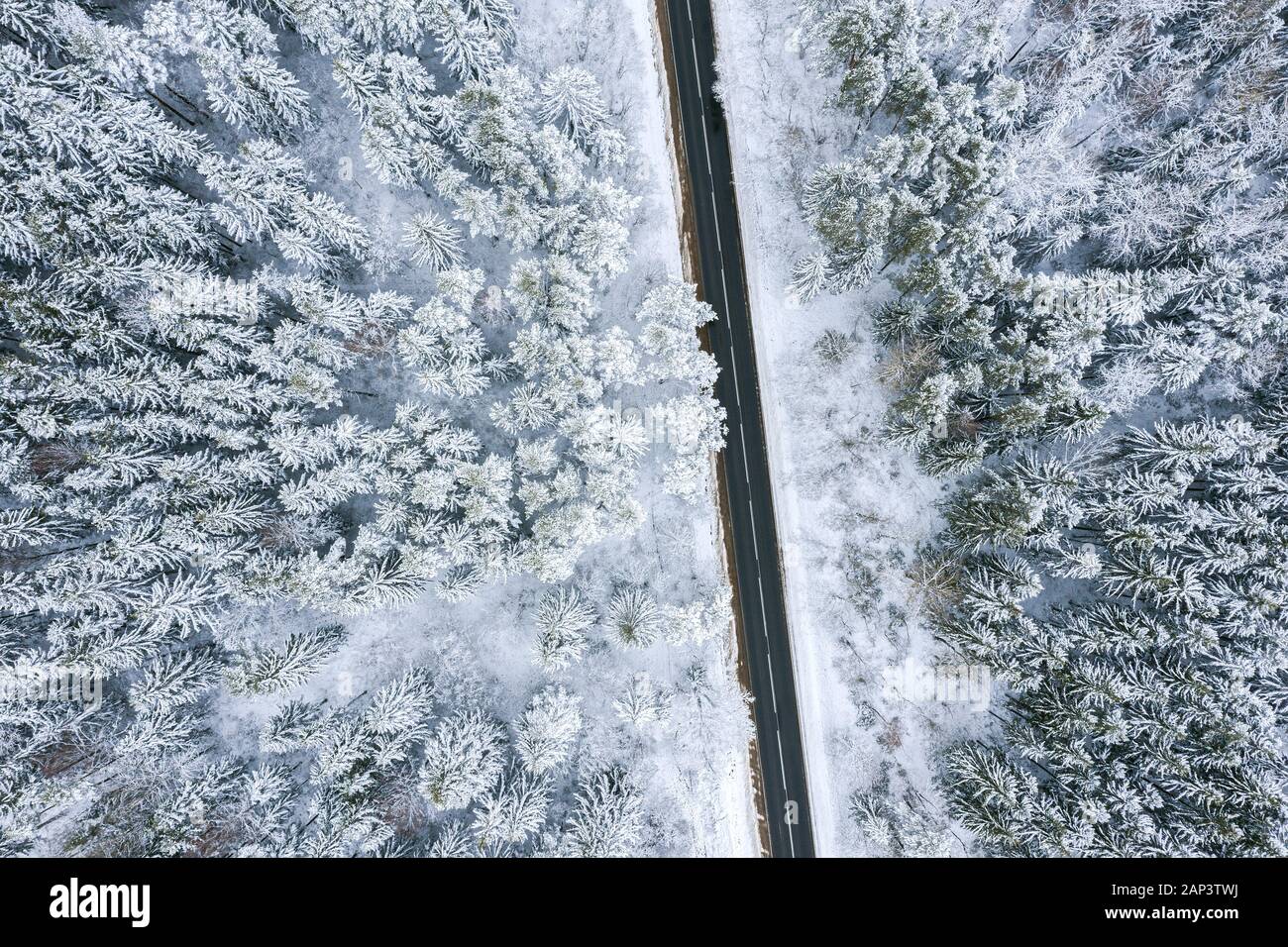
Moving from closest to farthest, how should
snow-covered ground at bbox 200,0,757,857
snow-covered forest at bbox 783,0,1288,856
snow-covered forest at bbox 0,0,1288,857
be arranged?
1. snow-covered forest at bbox 783,0,1288,856
2. snow-covered forest at bbox 0,0,1288,857
3. snow-covered ground at bbox 200,0,757,857

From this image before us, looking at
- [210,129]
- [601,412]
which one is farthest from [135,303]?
[601,412]

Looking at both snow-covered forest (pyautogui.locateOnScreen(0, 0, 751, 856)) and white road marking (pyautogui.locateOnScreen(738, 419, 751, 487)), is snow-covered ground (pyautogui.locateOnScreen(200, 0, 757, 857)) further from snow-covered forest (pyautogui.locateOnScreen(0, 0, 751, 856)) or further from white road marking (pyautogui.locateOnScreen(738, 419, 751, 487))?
white road marking (pyautogui.locateOnScreen(738, 419, 751, 487))

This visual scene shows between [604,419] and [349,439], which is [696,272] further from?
[349,439]

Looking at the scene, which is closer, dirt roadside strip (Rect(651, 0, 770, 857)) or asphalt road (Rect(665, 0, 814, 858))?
dirt roadside strip (Rect(651, 0, 770, 857))

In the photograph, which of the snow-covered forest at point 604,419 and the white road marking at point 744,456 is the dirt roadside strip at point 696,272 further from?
the white road marking at point 744,456

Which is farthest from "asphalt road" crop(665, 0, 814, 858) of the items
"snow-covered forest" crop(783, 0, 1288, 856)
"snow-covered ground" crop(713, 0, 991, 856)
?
"snow-covered forest" crop(783, 0, 1288, 856)

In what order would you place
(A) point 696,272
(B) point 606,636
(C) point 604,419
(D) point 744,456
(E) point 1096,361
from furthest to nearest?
(D) point 744,456
(A) point 696,272
(B) point 606,636
(E) point 1096,361
(C) point 604,419

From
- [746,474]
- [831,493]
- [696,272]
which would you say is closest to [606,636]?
[746,474]

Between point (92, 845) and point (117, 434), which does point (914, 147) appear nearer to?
point (117, 434)
